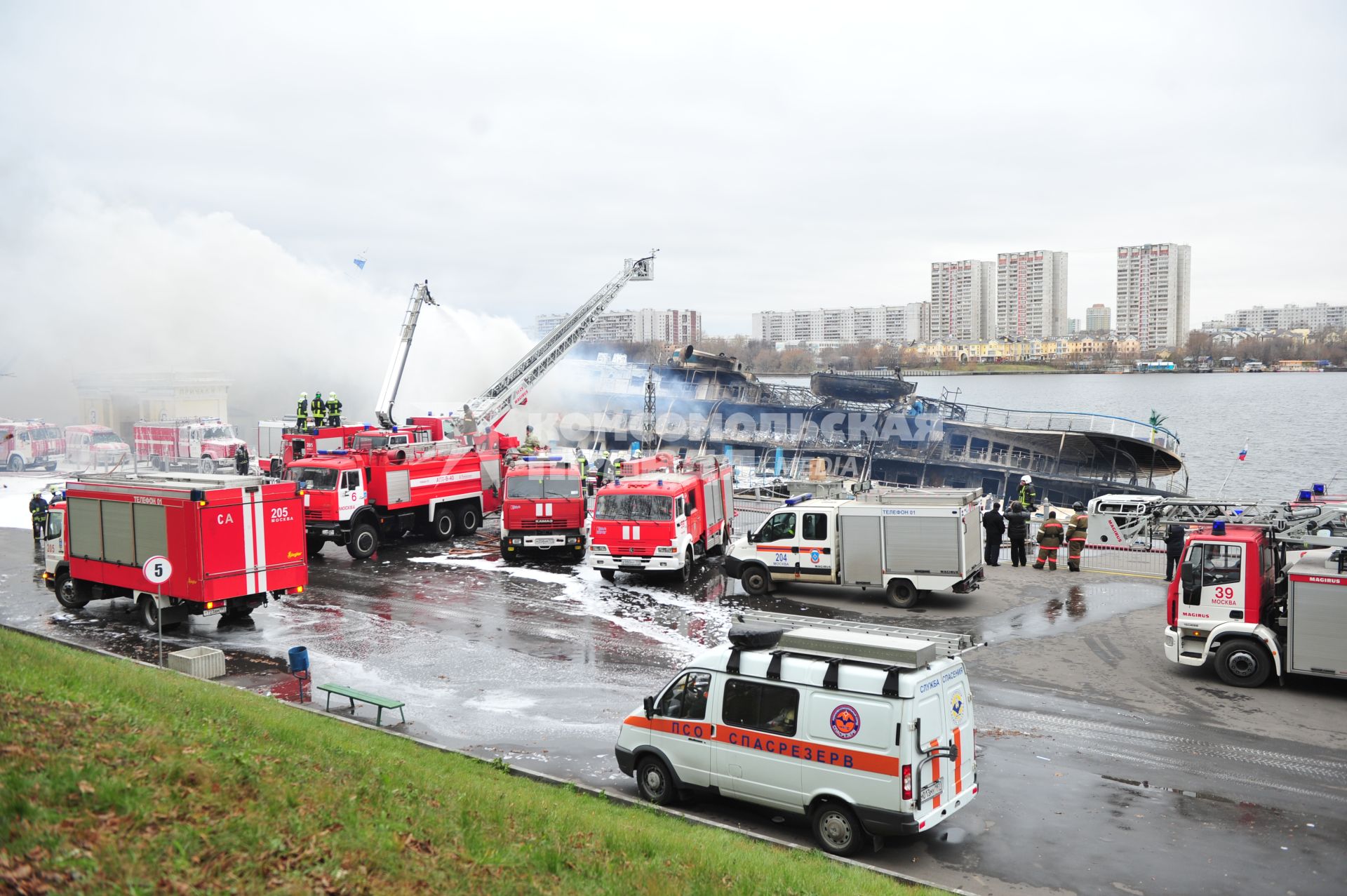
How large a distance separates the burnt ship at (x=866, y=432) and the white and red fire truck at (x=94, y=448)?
868 inches

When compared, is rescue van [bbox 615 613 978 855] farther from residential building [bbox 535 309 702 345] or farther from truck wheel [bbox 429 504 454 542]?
residential building [bbox 535 309 702 345]

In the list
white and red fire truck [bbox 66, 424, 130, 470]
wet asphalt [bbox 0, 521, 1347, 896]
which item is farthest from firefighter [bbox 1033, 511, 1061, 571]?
white and red fire truck [bbox 66, 424, 130, 470]

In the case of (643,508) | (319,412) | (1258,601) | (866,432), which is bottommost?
(1258,601)

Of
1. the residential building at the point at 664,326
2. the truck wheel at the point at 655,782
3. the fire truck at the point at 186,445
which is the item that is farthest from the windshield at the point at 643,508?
the residential building at the point at 664,326

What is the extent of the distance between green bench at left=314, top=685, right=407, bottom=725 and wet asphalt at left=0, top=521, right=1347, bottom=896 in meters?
Answer: 0.41

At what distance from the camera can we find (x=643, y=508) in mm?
20453

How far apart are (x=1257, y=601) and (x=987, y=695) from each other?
3.96m

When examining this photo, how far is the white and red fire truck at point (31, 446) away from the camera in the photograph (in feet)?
133

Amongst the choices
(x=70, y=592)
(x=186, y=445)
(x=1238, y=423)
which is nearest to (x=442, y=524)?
(x=70, y=592)

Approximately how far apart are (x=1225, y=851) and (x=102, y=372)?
49.9m

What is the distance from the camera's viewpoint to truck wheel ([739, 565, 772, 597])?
19703 mm

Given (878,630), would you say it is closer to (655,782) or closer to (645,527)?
(655,782)

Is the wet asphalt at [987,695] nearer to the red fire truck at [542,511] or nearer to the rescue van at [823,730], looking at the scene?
the rescue van at [823,730]

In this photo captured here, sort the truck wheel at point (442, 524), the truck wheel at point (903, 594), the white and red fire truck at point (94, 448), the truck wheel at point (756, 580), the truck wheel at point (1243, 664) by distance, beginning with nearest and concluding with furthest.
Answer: the truck wheel at point (1243, 664), the truck wheel at point (903, 594), the truck wheel at point (756, 580), the truck wheel at point (442, 524), the white and red fire truck at point (94, 448)
